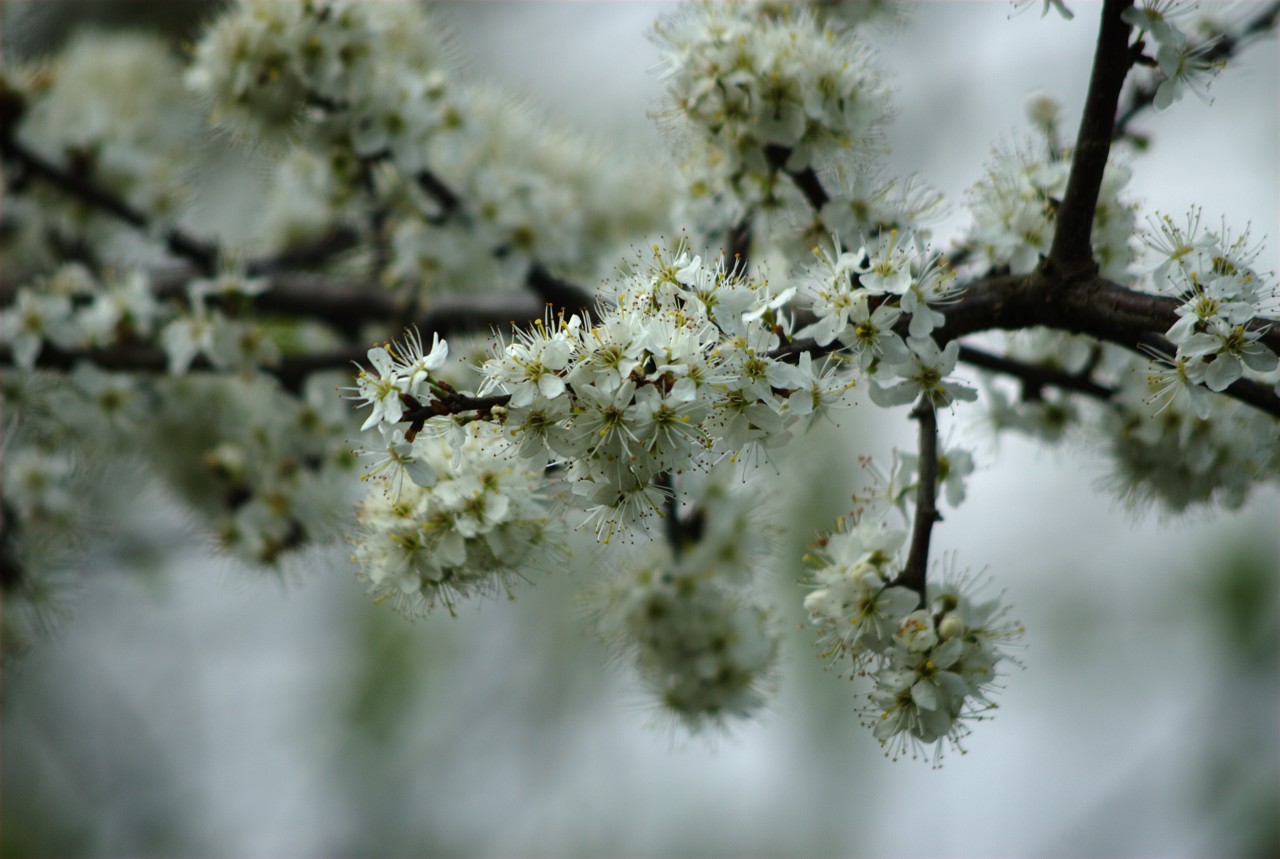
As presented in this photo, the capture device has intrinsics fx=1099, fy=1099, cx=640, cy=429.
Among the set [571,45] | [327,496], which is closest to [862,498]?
[327,496]

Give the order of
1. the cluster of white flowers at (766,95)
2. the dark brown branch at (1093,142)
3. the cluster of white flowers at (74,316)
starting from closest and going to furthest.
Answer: the dark brown branch at (1093,142) → the cluster of white flowers at (766,95) → the cluster of white flowers at (74,316)

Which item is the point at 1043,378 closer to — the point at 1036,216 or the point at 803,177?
the point at 1036,216

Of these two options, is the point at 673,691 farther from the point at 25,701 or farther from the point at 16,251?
the point at 25,701

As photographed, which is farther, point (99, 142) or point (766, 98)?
point (99, 142)

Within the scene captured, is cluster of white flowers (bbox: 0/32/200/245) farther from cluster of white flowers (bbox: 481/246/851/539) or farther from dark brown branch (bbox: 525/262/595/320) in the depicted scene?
cluster of white flowers (bbox: 481/246/851/539)

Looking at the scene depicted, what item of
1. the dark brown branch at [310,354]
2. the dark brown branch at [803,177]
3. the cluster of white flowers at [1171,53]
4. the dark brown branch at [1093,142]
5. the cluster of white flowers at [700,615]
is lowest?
the cluster of white flowers at [700,615]

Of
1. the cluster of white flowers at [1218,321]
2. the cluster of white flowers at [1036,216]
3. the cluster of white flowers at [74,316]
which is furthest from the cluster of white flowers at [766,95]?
the cluster of white flowers at [74,316]

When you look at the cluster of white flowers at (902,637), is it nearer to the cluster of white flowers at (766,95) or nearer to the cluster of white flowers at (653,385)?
the cluster of white flowers at (653,385)

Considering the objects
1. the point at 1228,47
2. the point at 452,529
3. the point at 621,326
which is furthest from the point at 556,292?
the point at 1228,47

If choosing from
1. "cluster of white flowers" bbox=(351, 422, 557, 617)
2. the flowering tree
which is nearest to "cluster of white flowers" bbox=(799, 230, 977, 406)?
the flowering tree
